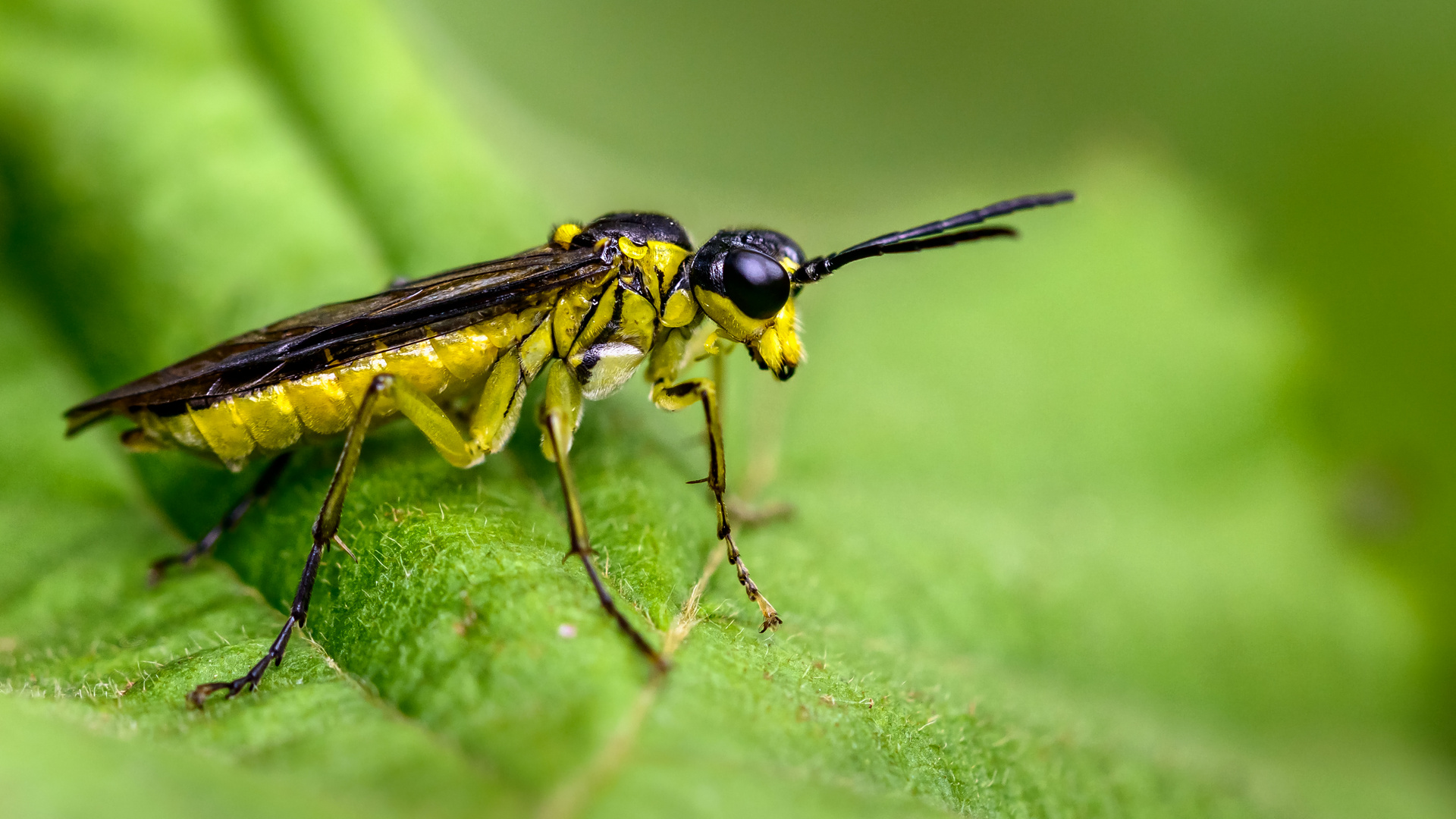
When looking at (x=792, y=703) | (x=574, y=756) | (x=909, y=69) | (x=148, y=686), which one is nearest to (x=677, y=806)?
(x=574, y=756)

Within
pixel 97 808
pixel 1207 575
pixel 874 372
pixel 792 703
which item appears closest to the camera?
pixel 97 808

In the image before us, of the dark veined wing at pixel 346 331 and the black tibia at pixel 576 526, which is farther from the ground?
the dark veined wing at pixel 346 331

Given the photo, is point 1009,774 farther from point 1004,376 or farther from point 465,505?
point 1004,376

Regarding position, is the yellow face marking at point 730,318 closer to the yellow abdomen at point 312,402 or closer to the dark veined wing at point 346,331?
the dark veined wing at point 346,331

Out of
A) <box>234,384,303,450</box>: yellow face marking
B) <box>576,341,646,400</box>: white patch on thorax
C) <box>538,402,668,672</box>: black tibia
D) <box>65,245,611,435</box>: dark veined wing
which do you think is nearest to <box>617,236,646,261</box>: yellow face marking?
<box>65,245,611,435</box>: dark veined wing

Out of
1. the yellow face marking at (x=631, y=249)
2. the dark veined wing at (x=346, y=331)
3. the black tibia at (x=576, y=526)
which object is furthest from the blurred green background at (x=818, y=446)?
the yellow face marking at (x=631, y=249)
